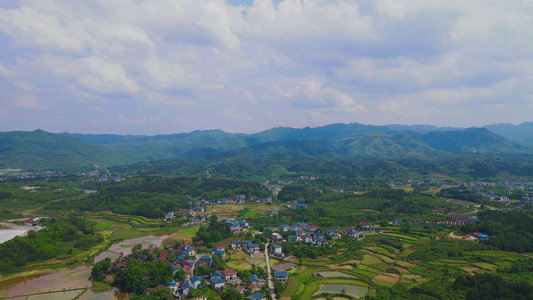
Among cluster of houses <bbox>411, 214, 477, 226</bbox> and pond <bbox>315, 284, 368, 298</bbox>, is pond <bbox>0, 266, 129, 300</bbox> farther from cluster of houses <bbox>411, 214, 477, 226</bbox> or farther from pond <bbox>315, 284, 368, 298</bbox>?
cluster of houses <bbox>411, 214, 477, 226</bbox>

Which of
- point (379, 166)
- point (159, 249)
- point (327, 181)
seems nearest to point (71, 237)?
point (159, 249)

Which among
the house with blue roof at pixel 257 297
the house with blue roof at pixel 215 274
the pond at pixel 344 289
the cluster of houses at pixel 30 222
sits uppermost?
the cluster of houses at pixel 30 222

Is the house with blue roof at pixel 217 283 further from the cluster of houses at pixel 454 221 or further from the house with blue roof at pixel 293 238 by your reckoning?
the cluster of houses at pixel 454 221

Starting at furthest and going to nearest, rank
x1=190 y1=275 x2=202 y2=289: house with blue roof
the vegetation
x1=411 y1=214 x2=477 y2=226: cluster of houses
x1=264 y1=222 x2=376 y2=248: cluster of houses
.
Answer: x1=411 y1=214 x2=477 y2=226: cluster of houses
x1=264 y1=222 x2=376 y2=248: cluster of houses
the vegetation
x1=190 y1=275 x2=202 y2=289: house with blue roof

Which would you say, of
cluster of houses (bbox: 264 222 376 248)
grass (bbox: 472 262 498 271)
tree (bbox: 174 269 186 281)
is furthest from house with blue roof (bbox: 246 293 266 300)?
grass (bbox: 472 262 498 271)

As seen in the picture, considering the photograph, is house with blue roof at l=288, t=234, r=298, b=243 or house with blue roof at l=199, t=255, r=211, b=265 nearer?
house with blue roof at l=199, t=255, r=211, b=265

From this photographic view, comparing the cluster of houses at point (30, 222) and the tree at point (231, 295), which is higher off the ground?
the cluster of houses at point (30, 222)

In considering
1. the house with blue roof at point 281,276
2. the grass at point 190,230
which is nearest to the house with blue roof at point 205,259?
the house with blue roof at point 281,276

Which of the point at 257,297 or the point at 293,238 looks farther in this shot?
the point at 293,238

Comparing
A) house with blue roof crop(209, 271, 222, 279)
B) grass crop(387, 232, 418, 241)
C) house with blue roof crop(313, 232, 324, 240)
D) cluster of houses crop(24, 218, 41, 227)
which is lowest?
grass crop(387, 232, 418, 241)

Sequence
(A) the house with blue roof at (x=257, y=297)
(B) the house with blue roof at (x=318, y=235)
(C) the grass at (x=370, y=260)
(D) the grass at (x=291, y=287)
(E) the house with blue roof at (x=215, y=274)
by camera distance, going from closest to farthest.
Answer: (A) the house with blue roof at (x=257, y=297) → (D) the grass at (x=291, y=287) → (E) the house with blue roof at (x=215, y=274) → (C) the grass at (x=370, y=260) → (B) the house with blue roof at (x=318, y=235)

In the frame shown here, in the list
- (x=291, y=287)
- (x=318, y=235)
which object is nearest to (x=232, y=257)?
(x=291, y=287)

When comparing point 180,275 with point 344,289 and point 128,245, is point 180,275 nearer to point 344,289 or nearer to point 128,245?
point 344,289
